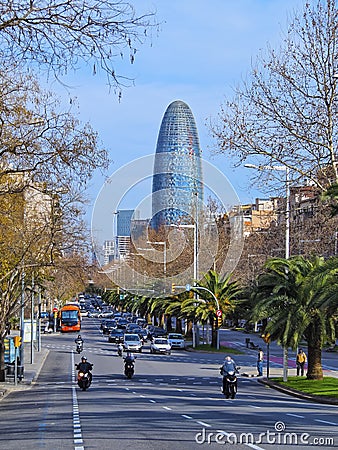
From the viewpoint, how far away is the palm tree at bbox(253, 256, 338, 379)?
37.0 metres

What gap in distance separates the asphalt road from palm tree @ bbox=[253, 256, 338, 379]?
2.76 metres

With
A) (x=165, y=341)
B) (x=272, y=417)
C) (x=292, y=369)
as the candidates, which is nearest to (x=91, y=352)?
(x=165, y=341)

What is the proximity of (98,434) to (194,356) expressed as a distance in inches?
1810

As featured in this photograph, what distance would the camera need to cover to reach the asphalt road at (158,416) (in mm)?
15539

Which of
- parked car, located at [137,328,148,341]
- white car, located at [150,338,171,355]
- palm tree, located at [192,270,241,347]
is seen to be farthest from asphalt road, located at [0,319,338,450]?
parked car, located at [137,328,148,341]

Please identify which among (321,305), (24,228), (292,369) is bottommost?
(292,369)

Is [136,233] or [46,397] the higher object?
[136,233]

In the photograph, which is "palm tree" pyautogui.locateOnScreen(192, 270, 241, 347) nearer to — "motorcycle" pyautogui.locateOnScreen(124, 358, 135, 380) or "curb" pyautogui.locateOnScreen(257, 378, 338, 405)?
"curb" pyautogui.locateOnScreen(257, 378, 338, 405)

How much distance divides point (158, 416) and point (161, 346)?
44.1 meters

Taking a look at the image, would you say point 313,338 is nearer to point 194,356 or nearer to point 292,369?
point 292,369

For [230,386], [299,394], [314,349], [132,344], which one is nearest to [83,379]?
[230,386]

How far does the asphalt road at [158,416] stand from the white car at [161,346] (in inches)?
778

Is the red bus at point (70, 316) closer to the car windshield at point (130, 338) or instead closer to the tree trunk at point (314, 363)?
the car windshield at point (130, 338)

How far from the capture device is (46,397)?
106ft
